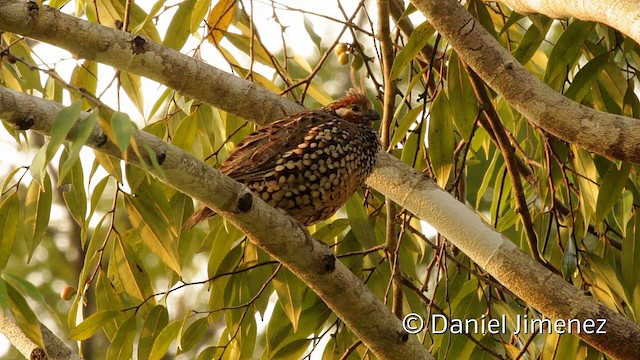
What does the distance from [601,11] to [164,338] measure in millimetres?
2151

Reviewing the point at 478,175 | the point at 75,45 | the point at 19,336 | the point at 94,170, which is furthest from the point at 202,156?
the point at 478,175

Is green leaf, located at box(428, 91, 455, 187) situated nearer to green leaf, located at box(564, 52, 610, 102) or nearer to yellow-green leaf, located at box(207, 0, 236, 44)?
green leaf, located at box(564, 52, 610, 102)

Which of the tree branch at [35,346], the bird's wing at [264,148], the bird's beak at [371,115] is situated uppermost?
the bird's beak at [371,115]

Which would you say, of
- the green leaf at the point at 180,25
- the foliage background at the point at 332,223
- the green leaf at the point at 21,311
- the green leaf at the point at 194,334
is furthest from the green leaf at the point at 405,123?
the green leaf at the point at 21,311

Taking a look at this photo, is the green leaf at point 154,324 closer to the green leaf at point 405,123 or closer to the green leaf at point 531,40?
the green leaf at point 405,123

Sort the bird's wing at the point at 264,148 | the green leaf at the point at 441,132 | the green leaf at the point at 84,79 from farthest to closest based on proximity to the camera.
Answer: the green leaf at the point at 84,79 < the bird's wing at the point at 264,148 < the green leaf at the point at 441,132

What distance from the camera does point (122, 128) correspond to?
221 cm

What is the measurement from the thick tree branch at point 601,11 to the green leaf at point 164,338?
1849 millimetres

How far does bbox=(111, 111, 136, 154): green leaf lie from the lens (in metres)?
2.17

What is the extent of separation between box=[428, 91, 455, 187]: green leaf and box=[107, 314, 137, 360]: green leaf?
4.45 feet

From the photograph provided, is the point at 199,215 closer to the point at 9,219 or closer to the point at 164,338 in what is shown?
the point at 164,338

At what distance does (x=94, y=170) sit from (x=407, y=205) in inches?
49.9

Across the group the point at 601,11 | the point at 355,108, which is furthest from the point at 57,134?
the point at 355,108

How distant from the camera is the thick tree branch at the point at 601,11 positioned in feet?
8.52
